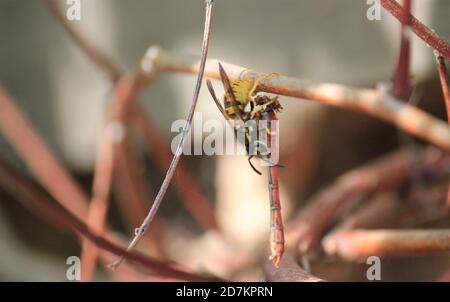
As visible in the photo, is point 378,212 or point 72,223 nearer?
point 72,223

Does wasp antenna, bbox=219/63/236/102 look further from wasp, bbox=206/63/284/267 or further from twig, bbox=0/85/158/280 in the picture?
twig, bbox=0/85/158/280

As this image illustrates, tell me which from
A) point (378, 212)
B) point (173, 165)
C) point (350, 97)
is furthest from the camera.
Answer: point (378, 212)

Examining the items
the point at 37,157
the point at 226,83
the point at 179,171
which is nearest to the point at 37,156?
the point at 37,157

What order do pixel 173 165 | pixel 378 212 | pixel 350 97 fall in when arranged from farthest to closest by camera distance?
1. pixel 378 212
2. pixel 350 97
3. pixel 173 165

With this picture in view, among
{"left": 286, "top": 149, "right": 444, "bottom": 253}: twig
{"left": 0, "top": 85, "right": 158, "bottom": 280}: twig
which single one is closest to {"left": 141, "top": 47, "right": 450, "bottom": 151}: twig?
{"left": 286, "top": 149, "right": 444, "bottom": 253}: twig

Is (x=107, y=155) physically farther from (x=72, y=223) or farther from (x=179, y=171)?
(x=72, y=223)

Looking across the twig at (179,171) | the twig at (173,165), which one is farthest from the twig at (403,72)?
the twig at (179,171)
